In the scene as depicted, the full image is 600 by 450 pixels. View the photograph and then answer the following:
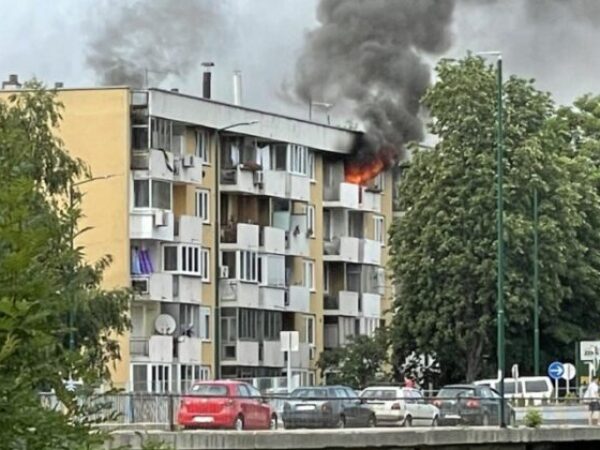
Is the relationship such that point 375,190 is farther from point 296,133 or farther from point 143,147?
point 143,147

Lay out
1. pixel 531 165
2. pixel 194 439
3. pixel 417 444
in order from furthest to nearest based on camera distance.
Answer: pixel 531 165 < pixel 417 444 < pixel 194 439

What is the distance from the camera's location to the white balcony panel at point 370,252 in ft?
338

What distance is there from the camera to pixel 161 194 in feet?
288

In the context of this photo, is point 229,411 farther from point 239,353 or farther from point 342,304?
point 342,304

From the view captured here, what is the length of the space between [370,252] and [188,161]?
56.2 feet

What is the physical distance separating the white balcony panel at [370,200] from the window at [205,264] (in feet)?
43.9

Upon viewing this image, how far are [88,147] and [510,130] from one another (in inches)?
660

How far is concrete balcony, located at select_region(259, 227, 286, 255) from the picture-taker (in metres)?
94.5

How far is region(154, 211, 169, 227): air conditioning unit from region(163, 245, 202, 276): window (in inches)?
60.7

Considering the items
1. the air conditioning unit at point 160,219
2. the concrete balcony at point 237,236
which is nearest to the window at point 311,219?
the concrete balcony at point 237,236

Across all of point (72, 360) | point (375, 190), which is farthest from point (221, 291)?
point (72, 360)

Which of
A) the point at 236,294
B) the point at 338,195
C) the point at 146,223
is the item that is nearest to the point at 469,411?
the point at 146,223

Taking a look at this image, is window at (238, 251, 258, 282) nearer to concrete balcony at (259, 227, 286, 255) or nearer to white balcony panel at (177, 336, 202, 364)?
concrete balcony at (259, 227, 286, 255)

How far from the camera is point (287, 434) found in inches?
1449
